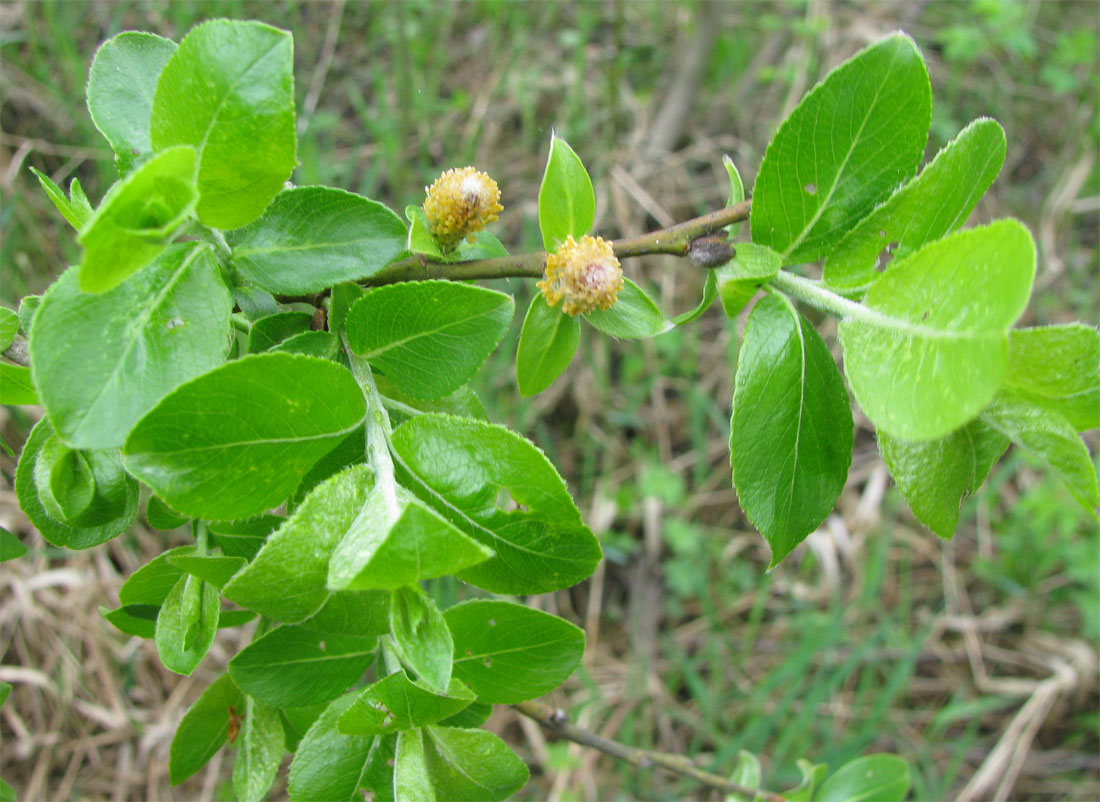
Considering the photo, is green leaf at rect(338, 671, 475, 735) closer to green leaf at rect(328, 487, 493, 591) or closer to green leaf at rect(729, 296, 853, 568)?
green leaf at rect(328, 487, 493, 591)

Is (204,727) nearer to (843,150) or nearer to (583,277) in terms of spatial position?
(583,277)

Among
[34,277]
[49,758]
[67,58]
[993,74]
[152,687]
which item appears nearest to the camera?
[49,758]

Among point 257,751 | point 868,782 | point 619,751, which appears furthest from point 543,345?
point 868,782

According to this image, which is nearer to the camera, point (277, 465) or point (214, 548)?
point (277, 465)

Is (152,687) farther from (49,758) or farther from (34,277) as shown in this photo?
(34,277)

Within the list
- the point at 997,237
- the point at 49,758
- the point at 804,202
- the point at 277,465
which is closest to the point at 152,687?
the point at 49,758

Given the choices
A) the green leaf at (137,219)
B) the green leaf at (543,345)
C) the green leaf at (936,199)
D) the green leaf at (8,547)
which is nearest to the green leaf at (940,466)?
the green leaf at (936,199)
